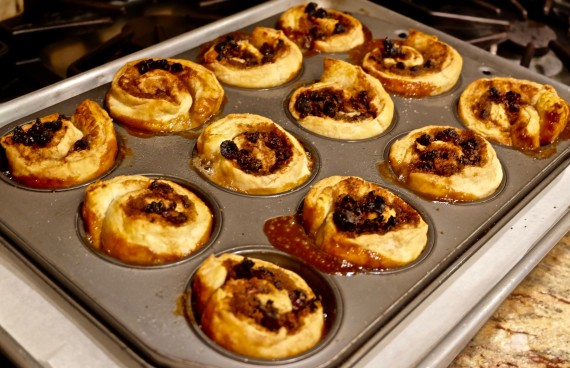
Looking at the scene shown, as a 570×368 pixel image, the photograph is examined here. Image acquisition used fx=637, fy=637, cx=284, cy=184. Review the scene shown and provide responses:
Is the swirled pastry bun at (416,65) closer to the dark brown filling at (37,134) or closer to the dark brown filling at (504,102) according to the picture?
the dark brown filling at (504,102)

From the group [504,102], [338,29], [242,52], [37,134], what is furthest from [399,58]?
Result: [37,134]

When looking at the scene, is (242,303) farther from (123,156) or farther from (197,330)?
(123,156)

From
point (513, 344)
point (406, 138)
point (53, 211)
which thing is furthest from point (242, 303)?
point (406, 138)

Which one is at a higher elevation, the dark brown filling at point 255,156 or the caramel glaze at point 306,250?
the dark brown filling at point 255,156

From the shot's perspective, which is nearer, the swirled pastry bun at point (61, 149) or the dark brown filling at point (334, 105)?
the swirled pastry bun at point (61, 149)

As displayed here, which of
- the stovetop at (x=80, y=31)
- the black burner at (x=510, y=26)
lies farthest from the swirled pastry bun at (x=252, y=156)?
the black burner at (x=510, y=26)

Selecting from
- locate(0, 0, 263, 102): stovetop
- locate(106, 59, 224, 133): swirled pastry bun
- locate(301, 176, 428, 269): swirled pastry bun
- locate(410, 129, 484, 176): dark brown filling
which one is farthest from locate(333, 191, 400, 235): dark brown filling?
locate(0, 0, 263, 102): stovetop
